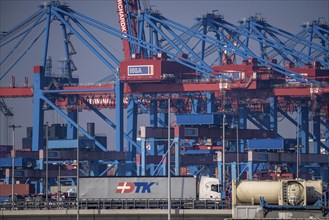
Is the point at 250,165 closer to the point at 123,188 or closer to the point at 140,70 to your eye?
the point at 140,70

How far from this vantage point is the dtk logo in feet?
284

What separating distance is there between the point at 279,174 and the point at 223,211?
89.2m

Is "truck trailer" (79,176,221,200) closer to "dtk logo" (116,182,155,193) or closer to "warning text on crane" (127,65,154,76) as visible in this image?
"dtk logo" (116,182,155,193)

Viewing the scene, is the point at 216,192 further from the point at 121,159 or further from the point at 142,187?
the point at 121,159

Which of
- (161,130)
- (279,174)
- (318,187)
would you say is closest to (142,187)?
(318,187)

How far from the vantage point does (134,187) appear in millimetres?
86688

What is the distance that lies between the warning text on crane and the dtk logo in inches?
4279

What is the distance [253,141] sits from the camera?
578ft

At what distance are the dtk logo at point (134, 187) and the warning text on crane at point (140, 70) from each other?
108694 mm

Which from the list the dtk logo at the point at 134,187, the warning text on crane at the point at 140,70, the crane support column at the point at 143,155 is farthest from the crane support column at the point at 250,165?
the dtk logo at the point at 134,187

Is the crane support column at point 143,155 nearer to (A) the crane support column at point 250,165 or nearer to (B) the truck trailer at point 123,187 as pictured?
(A) the crane support column at point 250,165

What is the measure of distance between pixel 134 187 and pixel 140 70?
365 feet

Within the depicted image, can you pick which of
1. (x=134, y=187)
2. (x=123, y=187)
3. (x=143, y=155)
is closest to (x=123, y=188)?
(x=123, y=187)

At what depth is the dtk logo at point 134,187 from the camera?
8656 cm
